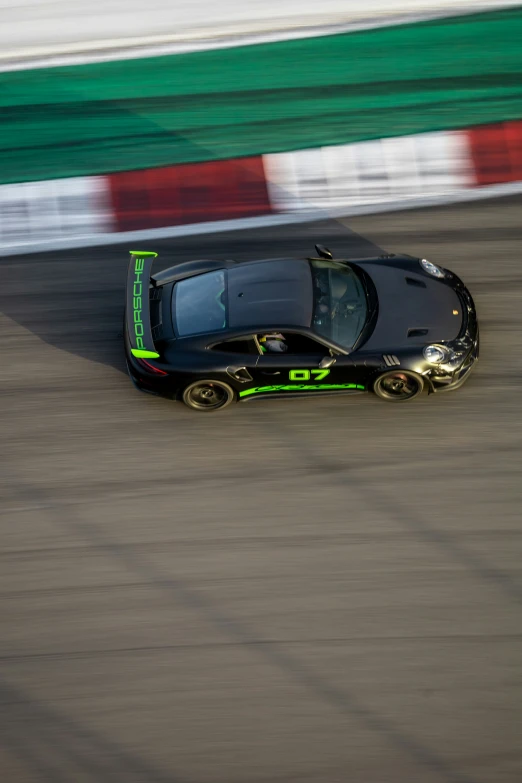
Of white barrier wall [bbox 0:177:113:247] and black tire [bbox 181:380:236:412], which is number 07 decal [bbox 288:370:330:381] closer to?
black tire [bbox 181:380:236:412]

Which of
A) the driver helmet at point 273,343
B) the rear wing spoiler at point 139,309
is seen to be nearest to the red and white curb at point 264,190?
the rear wing spoiler at point 139,309

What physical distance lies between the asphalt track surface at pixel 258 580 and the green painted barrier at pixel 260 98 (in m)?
3.96

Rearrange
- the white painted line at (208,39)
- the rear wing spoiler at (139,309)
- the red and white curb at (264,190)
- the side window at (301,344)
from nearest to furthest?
1. the side window at (301,344)
2. the rear wing spoiler at (139,309)
3. the red and white curb at (264,190)
4. the white painted line at (208,39)

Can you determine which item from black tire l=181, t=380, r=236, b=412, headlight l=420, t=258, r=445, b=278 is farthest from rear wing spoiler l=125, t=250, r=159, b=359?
headlight l=420, t=258, r=445, b=278

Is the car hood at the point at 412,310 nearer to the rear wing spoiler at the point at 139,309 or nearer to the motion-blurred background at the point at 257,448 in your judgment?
the motion-blurred background at the point at 257,448

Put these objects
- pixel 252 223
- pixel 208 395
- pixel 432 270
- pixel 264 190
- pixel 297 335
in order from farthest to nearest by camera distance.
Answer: pixel 264 190
pixel 252 223
pixel 432 270
pixel 208 395
pixel 297 335

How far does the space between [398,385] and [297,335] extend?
1.17 m

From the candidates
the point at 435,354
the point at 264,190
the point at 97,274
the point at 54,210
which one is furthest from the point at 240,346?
the point at 54,210

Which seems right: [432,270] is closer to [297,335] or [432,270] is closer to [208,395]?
[297,335]

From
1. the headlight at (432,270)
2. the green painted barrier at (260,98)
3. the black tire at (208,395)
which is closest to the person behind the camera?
the black tire at (208,395)

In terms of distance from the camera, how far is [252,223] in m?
11.0

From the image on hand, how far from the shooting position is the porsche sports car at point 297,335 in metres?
7.91

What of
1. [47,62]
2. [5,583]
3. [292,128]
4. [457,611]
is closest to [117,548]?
[5,583]

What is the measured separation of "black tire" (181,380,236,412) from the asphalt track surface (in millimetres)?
137
